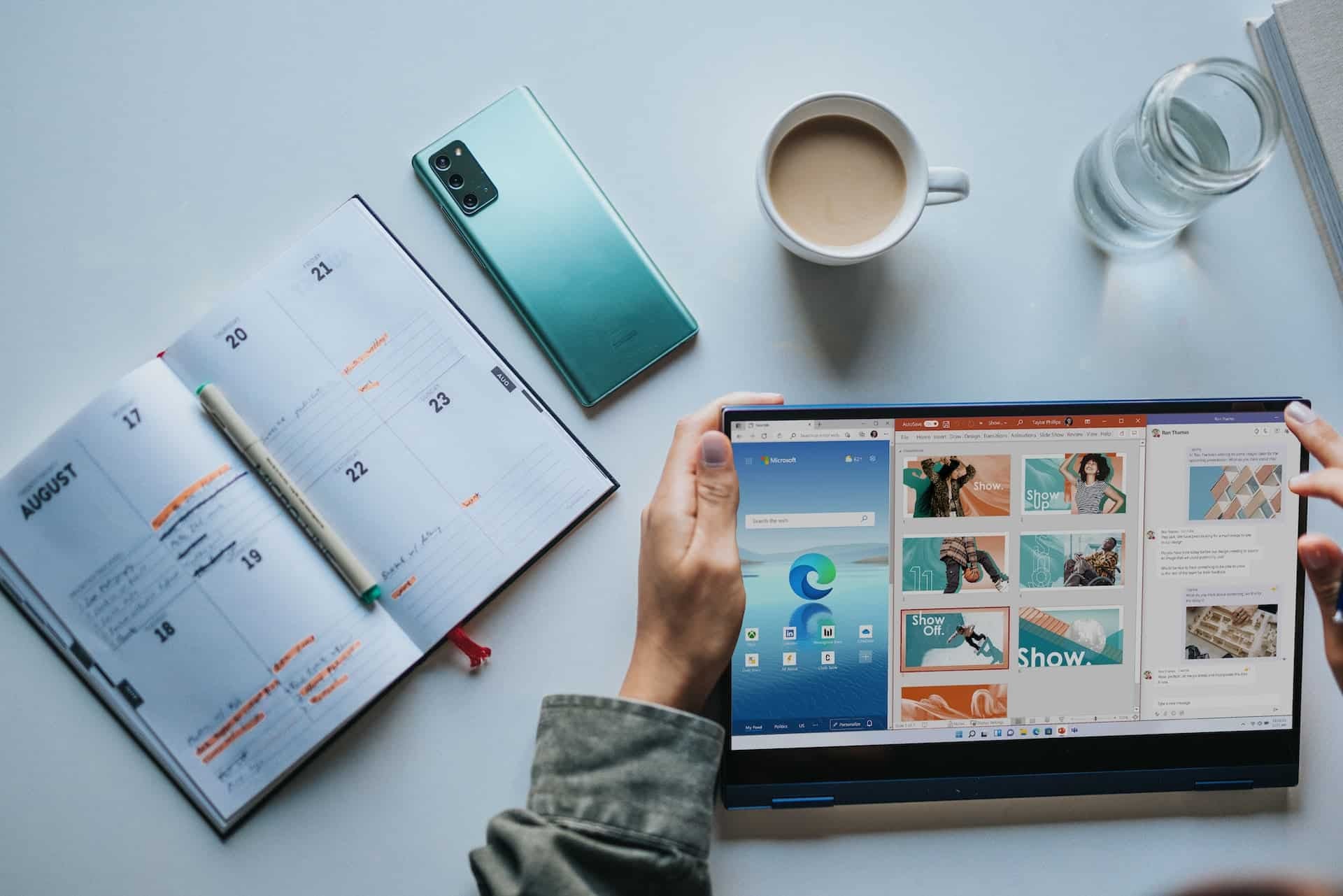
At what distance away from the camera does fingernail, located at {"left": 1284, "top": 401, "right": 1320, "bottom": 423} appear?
2.21 feet

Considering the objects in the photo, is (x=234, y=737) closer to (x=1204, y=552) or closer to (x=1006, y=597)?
(x=1006, y=597)

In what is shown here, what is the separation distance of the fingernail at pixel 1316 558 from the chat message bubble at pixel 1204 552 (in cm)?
7

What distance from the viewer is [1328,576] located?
64 cm

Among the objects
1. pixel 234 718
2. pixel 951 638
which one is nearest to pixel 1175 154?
pixel 951 638

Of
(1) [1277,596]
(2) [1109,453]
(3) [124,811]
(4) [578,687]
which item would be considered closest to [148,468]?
(3) [124,811]

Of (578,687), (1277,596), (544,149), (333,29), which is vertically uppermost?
(333,29)

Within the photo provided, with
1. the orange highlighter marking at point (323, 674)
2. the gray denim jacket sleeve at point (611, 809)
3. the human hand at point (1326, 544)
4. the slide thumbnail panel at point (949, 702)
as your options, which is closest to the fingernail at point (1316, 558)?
the human hand at point (1326, 544)

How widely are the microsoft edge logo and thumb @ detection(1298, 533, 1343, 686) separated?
0.33 meters

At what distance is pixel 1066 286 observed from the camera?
767mm

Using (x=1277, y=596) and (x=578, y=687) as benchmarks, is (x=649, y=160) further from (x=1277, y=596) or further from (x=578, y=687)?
(x=1277, y=596)

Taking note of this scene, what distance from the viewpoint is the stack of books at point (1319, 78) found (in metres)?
0.74

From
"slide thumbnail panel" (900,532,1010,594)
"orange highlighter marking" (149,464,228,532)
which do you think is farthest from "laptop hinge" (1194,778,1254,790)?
"orange highlighter marking" (149,464,228,532)

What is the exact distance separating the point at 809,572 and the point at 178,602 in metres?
0.50

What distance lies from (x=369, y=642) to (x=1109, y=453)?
1.99ft
